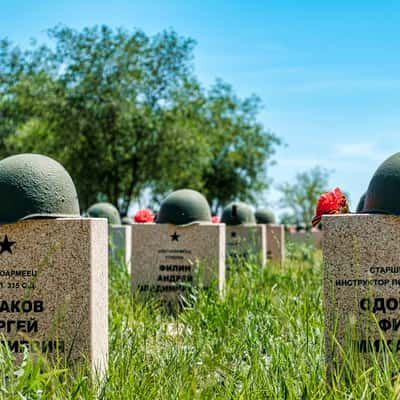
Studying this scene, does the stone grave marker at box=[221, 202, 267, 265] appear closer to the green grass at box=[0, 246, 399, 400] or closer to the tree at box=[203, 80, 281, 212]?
the green grass at box=[0, 246, 399, 400]

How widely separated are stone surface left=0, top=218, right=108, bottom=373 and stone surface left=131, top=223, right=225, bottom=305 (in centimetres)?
450

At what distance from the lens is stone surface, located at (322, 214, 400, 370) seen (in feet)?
16.9

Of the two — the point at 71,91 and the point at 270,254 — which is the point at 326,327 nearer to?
the point at 270,254

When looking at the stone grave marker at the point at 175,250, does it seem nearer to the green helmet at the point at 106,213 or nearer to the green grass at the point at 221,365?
the green grass at the point at 221,365

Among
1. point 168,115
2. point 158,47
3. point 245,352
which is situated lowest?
point 245,352

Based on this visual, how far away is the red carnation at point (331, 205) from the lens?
5758 mm

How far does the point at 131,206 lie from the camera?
34.9 m

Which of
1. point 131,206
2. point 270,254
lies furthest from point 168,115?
point 270,254

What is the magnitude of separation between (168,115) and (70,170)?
5556mm

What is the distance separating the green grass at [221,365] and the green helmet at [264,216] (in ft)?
39.4

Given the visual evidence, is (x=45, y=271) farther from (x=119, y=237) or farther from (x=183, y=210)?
(x=119, y=237)

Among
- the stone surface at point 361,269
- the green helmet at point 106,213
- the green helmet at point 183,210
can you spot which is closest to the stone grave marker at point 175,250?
the green helmet at point 183,210

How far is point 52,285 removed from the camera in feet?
17.4

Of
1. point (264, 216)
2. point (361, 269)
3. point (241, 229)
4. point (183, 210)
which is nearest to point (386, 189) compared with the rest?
point (361, 269)
